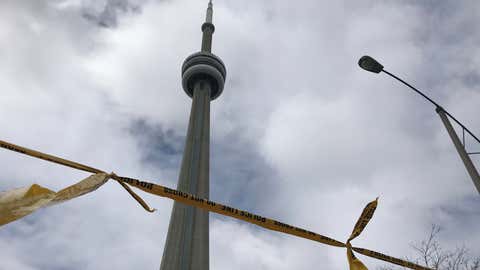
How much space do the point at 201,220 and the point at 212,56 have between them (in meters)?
26.4

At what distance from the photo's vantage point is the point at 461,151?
24.3 ft

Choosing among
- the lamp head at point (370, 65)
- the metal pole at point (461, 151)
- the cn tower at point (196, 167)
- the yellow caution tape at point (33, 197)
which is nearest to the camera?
the yellow caution tape at point (33, 197)

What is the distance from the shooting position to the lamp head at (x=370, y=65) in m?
8.66

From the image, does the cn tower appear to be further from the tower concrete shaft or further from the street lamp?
the street lamp

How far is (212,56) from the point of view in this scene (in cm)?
5628

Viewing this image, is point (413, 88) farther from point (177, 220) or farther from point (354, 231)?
point (177, 220)

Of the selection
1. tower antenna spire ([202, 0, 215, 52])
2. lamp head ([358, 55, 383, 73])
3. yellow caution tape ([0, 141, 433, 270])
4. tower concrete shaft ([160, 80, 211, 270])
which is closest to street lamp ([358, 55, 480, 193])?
lamp head ([358, 55, 383, 73])

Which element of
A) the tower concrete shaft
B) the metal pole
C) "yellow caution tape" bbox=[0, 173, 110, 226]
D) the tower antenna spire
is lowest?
"yellow caution tape" bbox=[0, 173, 110, 226]

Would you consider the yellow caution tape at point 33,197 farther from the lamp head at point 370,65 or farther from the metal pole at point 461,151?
the metal pole at point 461,151

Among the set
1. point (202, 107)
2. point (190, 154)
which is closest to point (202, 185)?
point (190, 154)

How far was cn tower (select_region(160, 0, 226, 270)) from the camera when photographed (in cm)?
3909

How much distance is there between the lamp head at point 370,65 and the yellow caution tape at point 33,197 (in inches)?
255

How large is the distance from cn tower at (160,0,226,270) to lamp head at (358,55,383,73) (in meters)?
34.0

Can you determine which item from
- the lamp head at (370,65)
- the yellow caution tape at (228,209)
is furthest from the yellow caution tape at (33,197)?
the lamp head at (370,65)
